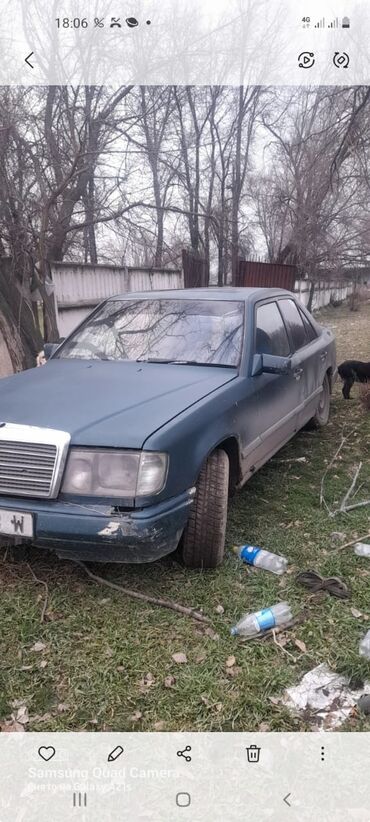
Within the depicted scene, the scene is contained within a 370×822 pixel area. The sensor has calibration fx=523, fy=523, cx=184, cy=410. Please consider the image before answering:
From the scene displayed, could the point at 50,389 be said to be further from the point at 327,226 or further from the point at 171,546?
the point at 327,226

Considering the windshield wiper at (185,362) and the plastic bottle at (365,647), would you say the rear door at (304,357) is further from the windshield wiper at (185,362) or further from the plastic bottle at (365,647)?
the plastic bottle at (365,647)

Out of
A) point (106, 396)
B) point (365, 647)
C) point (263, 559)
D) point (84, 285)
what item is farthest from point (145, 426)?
point (84, 285)

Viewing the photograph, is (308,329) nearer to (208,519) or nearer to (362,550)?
(362,550)

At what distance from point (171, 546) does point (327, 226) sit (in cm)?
1260

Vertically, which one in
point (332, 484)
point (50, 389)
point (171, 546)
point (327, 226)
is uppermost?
point (327, 226)

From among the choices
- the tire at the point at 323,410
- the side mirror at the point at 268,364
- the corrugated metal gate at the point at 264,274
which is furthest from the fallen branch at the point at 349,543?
the corrugated metal gate at the point at 264,274

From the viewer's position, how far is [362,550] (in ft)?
10.2

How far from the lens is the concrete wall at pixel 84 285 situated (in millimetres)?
7762

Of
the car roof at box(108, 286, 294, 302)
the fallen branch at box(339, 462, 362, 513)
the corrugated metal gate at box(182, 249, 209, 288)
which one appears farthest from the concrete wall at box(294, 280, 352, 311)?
the fallen branch at box(339, 462, 362, 513)

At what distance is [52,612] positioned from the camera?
2600 mm

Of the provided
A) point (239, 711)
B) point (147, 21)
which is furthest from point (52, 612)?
point (147, 21)

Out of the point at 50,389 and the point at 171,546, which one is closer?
the point at 171,546

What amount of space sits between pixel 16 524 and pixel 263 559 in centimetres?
140
